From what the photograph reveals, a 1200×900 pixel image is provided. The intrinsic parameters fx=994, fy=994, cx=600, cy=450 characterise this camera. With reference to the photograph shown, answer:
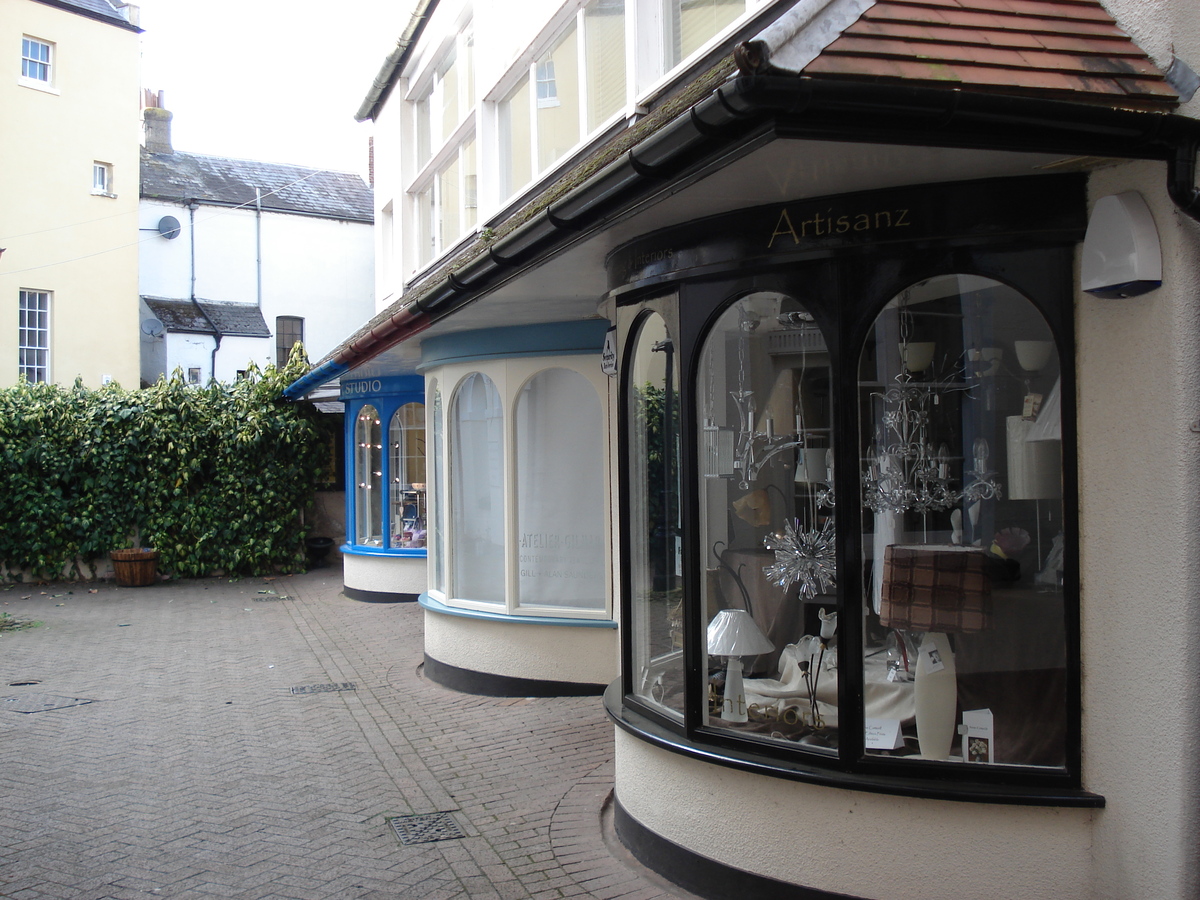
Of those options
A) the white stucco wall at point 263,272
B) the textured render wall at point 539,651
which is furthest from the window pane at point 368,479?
the white stucco wall at point 263,272

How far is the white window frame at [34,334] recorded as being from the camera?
73.4 feet

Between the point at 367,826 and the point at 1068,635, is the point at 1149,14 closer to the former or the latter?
the point at 1068,635

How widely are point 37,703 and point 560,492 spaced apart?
16.0 ft

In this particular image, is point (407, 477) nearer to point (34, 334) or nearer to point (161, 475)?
point (161, 475)

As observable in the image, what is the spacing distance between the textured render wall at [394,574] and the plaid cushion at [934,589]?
10395mm

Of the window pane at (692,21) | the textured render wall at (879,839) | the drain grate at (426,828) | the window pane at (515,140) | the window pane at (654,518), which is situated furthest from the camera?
the window pane at (515,140)

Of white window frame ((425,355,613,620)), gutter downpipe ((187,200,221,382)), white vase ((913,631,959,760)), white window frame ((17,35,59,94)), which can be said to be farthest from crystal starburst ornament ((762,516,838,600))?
gutter downpipe ((187,200,221,382))

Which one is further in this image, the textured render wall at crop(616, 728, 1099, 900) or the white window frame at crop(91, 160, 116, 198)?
the white window frame at crop(91, 160, 116, 198)

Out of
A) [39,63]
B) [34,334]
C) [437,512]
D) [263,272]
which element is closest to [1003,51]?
[437,512]

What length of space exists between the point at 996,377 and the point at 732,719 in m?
1.92

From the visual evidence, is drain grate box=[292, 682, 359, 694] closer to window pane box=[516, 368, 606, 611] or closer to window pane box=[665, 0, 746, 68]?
window pane box=[516, 368, 606, 611]

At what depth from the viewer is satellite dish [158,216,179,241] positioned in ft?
88.1

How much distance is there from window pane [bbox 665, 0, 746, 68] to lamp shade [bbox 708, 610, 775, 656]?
127 inches

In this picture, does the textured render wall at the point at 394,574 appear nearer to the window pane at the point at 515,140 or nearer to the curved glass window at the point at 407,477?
the curved glass window at the point at 407,477
